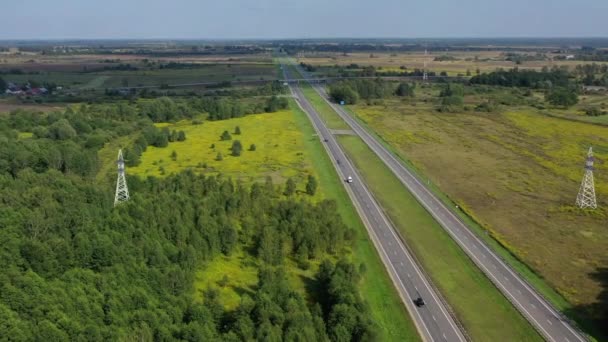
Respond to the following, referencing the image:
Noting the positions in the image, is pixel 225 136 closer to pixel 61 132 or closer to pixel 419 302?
pixel 61 132

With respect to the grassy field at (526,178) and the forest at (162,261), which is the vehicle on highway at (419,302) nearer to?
the forest at (162,261)

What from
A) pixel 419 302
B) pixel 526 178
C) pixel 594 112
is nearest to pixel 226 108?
pixel 526 178

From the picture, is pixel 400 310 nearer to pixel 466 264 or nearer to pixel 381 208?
pixel 466 264

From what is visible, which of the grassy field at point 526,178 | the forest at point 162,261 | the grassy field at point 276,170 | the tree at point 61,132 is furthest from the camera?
the tree at point 61,132

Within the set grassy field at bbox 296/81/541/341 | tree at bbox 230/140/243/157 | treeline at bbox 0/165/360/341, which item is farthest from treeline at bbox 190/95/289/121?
treeline at bbox 0/165/360/341

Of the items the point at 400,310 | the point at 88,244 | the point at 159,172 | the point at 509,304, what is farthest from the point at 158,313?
the point at 159,172

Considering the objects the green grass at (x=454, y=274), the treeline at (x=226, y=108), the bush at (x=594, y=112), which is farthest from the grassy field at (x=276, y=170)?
the bush at (x=594, y=112)
